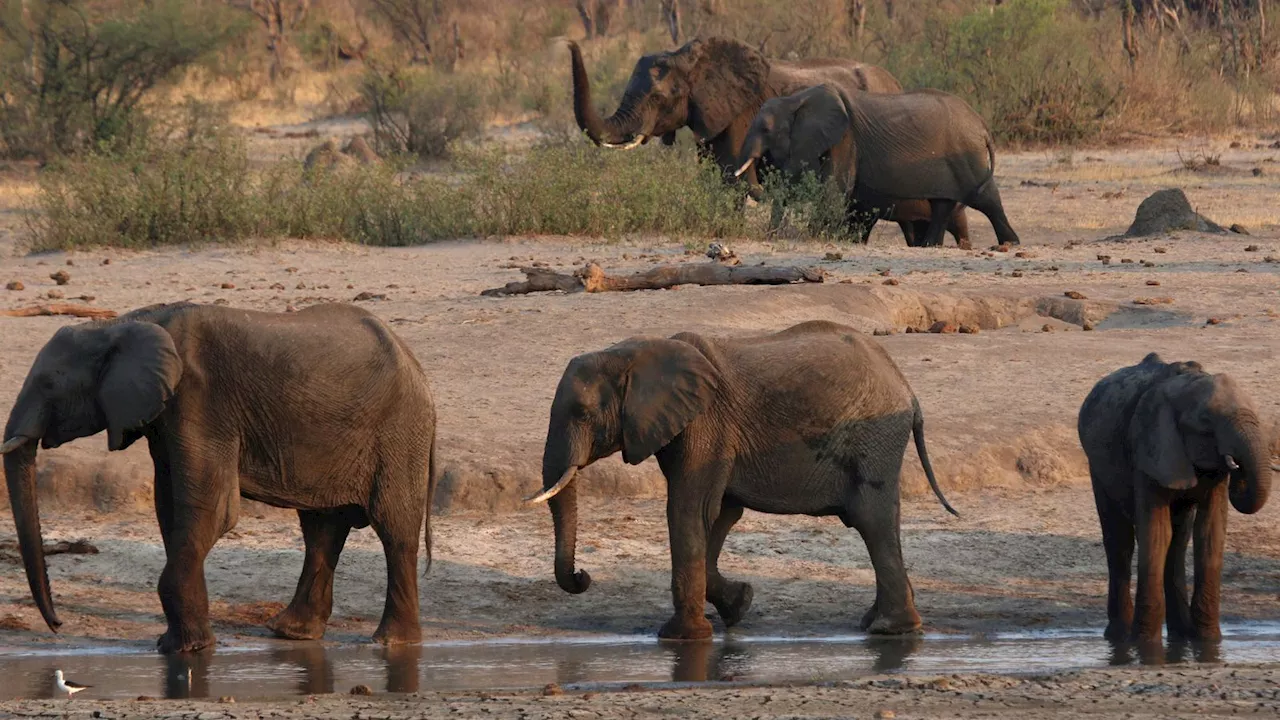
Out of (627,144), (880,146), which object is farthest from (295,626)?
(627,144)

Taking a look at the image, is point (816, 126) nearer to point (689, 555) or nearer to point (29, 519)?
point (689, 555)

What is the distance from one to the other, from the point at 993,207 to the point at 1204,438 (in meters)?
10.9

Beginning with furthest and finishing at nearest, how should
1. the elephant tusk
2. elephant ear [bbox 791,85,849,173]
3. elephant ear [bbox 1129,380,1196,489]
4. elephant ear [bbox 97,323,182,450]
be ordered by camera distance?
the elephant tusk
elephant ear [bbox 791,85,849,173]
elephant ear [bbox 1129,380,1196,489]
elephant ear [bbox 97,323,182,450]

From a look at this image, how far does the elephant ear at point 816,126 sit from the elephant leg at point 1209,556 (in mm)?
9944

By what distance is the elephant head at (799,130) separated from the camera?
56.1 feet

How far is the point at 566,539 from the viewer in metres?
7.25

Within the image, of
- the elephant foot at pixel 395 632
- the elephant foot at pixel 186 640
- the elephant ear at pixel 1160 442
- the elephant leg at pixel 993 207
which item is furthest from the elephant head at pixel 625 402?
the elephant leg at pixel 993 207

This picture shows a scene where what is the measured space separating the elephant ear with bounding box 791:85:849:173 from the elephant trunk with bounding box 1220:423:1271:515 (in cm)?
1030

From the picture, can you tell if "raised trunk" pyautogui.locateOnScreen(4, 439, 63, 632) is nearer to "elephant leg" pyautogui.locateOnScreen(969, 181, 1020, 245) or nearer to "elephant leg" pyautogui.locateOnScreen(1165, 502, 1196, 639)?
"elephant leg" pyautogui.locateOnScreen(1165, 502, 1196, 639)

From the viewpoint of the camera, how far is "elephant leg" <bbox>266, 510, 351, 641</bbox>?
729cm

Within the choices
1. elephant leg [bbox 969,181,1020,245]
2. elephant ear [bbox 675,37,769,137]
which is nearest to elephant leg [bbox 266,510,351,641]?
elephant leg [bbox 969,181,1020,245]

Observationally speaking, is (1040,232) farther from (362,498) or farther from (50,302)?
(362,498)

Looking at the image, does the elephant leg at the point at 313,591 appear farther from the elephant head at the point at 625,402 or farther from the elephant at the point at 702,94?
the elephant at the point at 702,94

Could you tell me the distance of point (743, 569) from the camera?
8.27m
